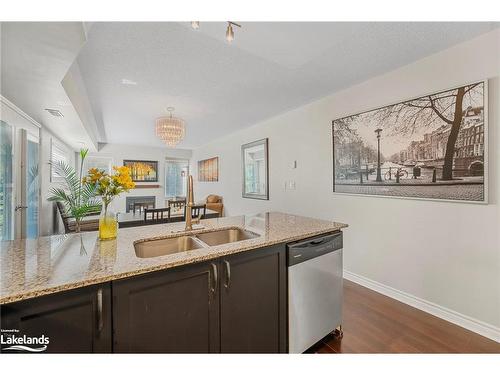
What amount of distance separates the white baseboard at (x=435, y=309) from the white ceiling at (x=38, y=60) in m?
3.42

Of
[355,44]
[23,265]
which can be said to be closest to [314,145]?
[355,44]

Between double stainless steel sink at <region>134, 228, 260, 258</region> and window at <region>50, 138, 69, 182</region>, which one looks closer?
double stainless steel sink at <region>134, 228, 260, 258</region>

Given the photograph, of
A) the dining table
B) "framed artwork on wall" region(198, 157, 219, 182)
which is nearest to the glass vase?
the dining table

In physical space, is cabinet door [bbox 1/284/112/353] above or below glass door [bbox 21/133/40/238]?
below

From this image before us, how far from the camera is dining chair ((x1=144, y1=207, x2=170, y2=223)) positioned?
332cm

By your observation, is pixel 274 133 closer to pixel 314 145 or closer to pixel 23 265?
pixel 314 145

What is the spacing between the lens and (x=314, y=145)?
322 centimetres

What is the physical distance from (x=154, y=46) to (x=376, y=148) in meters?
2.40

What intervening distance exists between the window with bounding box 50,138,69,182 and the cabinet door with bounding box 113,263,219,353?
15.2ft

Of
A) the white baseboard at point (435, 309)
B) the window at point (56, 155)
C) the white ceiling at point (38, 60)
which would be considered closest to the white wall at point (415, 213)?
the white baseboard at point (435, 309)

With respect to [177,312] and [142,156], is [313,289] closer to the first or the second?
[177,312]

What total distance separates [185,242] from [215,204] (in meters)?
4.05

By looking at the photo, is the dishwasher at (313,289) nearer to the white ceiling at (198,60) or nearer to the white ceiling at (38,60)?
the white ceiling at (198,60)

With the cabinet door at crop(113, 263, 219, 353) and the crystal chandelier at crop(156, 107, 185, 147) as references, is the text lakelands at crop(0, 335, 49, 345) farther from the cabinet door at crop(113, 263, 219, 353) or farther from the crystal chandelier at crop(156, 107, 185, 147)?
the crystal chandelier at crop(156, 107, 185, 147)
